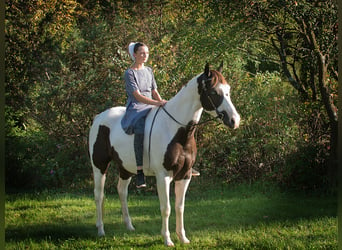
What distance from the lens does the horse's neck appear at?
454cm

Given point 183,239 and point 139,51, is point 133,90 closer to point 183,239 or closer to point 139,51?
point 139,51

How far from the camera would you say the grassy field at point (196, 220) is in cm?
499

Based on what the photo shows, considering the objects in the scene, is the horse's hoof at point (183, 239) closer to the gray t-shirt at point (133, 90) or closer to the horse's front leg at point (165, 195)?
the horse's front leg at point (165, 195)

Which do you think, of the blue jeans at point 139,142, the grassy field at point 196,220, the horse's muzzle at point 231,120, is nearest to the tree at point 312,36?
the grassy field at point 196,220

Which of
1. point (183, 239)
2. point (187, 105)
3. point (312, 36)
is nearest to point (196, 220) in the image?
point (183, 239)

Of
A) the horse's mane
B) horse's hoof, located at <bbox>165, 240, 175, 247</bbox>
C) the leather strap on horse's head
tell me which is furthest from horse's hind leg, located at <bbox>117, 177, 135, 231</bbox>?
the horse's mane

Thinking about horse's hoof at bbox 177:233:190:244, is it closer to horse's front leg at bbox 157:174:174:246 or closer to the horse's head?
horse's front leg at bbox 157:174:174:246

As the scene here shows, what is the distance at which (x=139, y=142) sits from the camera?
4.77 metres

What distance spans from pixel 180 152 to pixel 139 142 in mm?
488

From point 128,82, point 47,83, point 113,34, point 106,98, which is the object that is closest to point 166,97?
point 106,98

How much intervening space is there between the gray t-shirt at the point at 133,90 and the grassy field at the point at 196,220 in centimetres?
140

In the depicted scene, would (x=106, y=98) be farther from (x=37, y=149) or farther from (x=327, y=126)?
(x=327, y=126)

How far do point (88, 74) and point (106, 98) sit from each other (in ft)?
1.88

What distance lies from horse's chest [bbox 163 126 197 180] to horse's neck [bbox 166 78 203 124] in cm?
12
